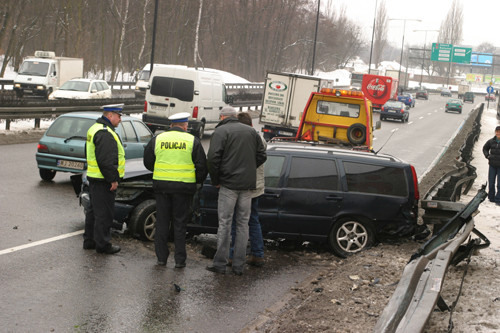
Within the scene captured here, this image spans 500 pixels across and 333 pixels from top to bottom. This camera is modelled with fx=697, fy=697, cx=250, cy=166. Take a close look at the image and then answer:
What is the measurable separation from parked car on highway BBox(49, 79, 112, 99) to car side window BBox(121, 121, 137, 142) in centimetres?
1742

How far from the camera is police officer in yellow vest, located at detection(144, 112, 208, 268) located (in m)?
7.88

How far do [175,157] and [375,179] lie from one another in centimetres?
306

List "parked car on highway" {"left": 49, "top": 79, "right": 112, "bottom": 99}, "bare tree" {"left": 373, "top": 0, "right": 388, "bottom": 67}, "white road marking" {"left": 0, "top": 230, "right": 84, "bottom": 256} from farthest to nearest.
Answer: "bare tree" {"left": 373, "top": 0, "right": 388, "bottom": 67} → "parked car on highway" {"left": 49, "top": 79, "right": 112, "bottom": 99} → "white road marking" {"left": 0, "top": 230, "right": 84, "bottom": 256}

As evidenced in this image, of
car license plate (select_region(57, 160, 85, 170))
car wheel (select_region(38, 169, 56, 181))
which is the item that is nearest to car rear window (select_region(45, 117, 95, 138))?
car license plate (select_region(57, 160, 85, 170))

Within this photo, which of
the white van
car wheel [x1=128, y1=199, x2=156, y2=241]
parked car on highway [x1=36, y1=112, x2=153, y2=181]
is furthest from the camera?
the white van

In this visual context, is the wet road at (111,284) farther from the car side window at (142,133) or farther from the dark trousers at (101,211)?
the car side window at (142,133)

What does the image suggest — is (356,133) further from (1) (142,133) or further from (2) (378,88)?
(2) (378,88)

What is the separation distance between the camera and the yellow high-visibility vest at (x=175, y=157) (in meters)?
7.87

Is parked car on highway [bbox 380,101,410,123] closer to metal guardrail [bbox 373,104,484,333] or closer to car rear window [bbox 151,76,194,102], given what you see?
car rear window [bbox 151,76,194,102]

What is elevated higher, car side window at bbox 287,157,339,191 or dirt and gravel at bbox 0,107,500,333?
car side window at bbox 287,157,339,191

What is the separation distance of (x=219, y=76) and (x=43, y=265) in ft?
63.3

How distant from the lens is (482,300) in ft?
Result: 22.2

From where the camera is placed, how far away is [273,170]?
948 cm

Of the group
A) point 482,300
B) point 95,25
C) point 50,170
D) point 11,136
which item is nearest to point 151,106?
point 11,136
